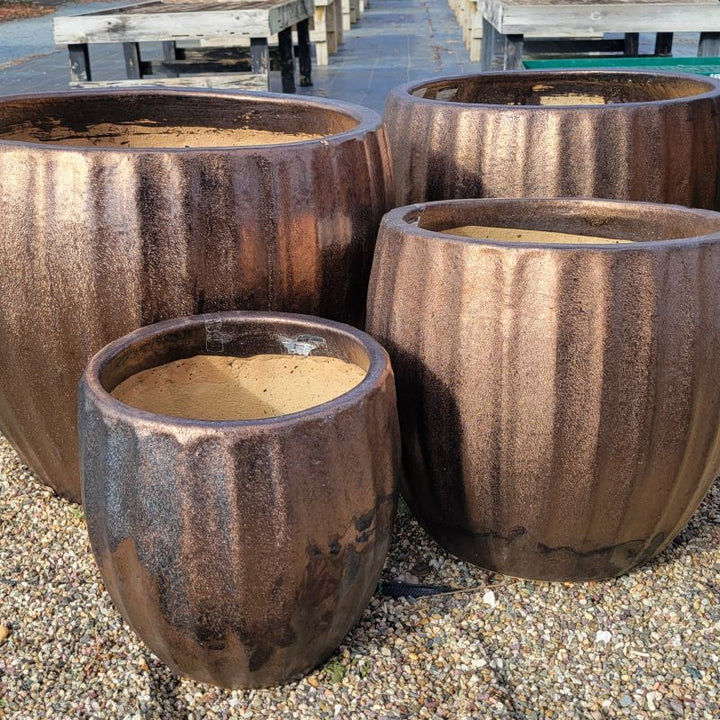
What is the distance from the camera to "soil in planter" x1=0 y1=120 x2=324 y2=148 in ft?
8.50

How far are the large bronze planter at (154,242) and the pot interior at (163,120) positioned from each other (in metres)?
0.48

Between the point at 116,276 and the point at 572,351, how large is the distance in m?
0.91

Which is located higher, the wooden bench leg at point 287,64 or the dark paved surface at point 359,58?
the wooden bench leg at point 287,64

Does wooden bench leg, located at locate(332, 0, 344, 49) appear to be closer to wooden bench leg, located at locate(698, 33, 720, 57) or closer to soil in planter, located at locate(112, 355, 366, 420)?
wooden bench leg, located at locate(698, 33, 720, 57)

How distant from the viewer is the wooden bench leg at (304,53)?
28.5 ft

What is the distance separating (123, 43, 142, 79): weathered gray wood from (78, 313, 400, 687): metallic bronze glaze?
5.12 metres

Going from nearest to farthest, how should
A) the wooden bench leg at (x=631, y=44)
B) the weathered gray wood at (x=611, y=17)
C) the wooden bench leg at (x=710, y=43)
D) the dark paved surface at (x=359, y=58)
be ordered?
the weathered gray wood at (x=611, y=17), the wooden bench leg at (x=710, y=43), the wooden bench leg at (x=631, y=44), the dark paved surface at (x=359, y=58)

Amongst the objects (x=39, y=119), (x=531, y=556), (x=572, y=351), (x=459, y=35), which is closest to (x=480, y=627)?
(x=531, y=556)

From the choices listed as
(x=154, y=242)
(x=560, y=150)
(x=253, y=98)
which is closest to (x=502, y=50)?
(x=253, y=98)

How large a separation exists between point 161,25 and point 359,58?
541cm

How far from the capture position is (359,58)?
34.6ft

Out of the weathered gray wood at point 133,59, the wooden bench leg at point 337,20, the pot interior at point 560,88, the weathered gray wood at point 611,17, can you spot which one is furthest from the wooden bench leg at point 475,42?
the pot interior at point 560,88

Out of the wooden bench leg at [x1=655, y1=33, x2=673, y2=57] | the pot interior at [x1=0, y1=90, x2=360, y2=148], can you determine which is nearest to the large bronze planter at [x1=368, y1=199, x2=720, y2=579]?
the pot interior at [x1=0, y1=90, x2=360, y2=148]

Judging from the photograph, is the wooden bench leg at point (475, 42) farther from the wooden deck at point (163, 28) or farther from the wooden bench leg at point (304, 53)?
the wooden deck at point (163, 28)
